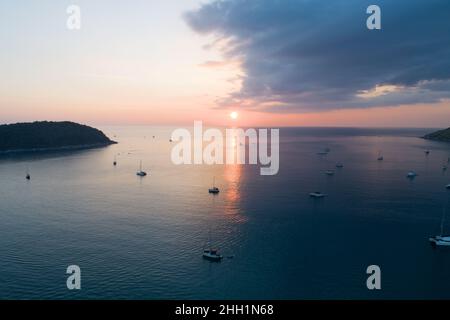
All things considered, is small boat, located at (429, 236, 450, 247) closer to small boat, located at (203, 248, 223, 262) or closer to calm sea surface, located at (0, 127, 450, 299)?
calm sea surface, located at (0, 127, 450, 299)

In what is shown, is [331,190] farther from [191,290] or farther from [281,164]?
[191,290]

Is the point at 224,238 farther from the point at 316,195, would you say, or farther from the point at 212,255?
the point at 316,195

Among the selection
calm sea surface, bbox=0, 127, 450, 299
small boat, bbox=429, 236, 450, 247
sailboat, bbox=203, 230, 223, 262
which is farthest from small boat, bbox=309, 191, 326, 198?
sailboat, bbox=203, 230, 223, 262

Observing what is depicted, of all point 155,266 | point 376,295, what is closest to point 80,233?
point 155,266

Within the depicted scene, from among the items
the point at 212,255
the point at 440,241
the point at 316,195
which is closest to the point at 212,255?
the point at 212,255

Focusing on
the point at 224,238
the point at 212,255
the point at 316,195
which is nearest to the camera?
the point at 212,255

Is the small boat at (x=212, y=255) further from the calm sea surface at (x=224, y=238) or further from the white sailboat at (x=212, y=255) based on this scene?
the calm sea surface at (x=224, y=238)

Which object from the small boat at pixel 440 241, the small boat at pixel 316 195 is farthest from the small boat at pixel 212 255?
the small boat at pixel 316 195
